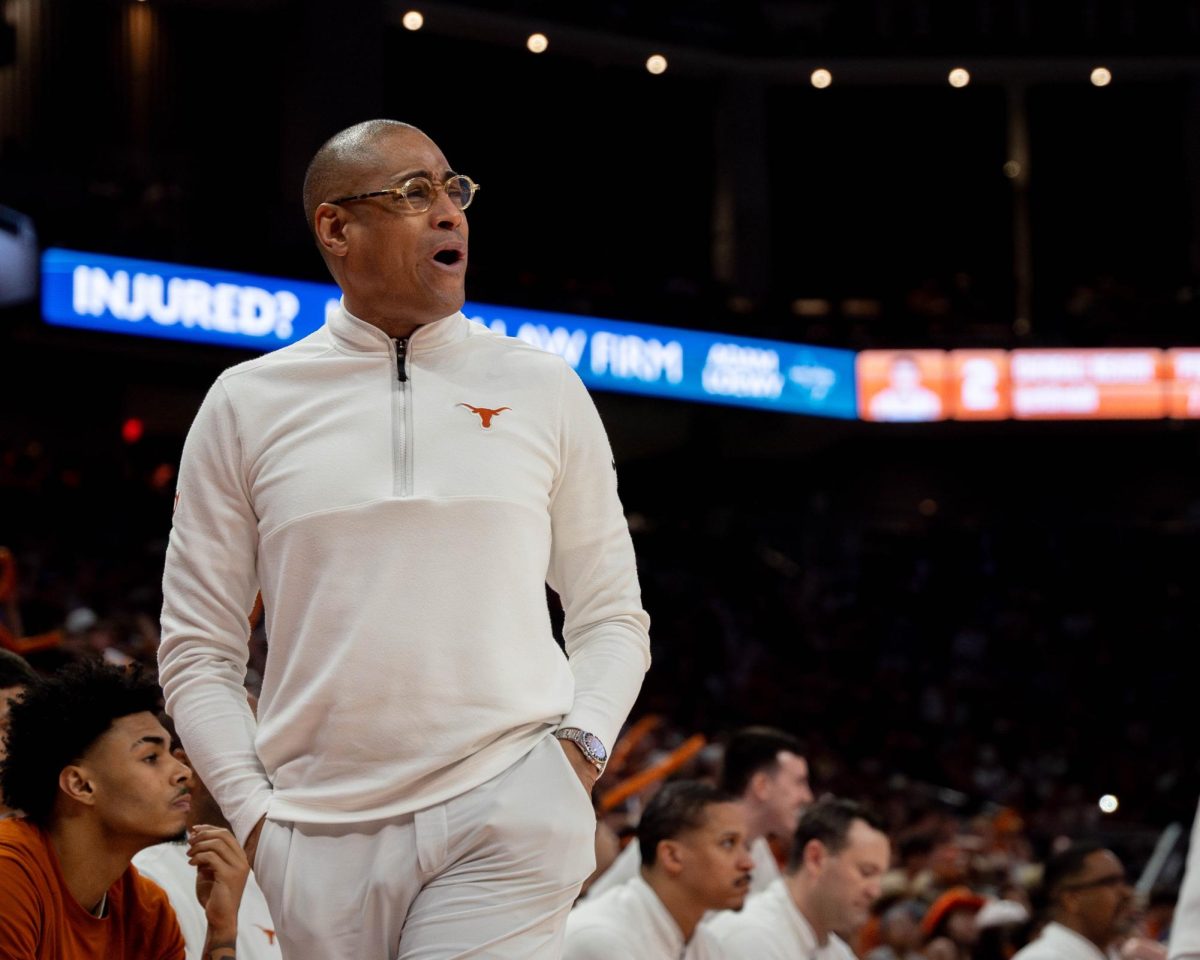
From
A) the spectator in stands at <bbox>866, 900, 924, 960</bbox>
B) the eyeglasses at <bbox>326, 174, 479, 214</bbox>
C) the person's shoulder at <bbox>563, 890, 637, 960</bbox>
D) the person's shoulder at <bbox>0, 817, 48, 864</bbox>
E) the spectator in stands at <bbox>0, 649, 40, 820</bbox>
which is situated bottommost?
the spectator in stands at <bbox>866, 900, 924, 960</bbox>

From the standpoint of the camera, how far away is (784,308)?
19.1 m

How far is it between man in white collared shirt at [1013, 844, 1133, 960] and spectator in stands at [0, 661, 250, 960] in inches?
143

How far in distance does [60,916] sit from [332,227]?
1.36 meters

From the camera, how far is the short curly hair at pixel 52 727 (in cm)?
319

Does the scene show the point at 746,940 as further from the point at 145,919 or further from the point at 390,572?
the point at 390,572

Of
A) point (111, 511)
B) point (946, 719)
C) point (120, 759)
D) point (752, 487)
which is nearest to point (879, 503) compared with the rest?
point (752, 487)

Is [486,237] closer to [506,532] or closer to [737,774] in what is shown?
[737,774]

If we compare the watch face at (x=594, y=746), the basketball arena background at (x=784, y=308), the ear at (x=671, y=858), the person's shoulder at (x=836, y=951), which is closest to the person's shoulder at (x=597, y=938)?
the ear at (x=671, y=858)

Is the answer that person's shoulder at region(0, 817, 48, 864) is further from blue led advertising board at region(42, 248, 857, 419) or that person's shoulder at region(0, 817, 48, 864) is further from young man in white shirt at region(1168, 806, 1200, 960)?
blue led advertising board at region(42, 248, 857, 419)

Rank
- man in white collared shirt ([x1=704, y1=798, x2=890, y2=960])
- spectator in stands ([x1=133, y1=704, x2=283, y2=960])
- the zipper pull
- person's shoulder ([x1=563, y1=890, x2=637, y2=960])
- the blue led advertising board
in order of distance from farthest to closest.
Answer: the blue led advertising board
man in white collared shirt ([x1=704, y1=798, x2=890, y2=960])
person's shoulder ([x1=563, y1=890, x2=637, y2=960])
spectator in stands ([x1=133, y1=704, x2=283, y2=960])
the zipper pull

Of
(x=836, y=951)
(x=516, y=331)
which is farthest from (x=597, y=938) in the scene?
(x=516, y=331)

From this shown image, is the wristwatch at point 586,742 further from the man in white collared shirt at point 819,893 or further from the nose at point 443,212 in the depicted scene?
the man in white collared shirt at point 819,893

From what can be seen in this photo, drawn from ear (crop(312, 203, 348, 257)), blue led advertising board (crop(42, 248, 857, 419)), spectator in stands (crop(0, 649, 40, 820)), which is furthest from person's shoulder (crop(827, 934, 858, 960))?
blue led advertising board (crop(42, 248, 857, 419))

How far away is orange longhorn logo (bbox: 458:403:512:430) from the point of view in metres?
2.41
